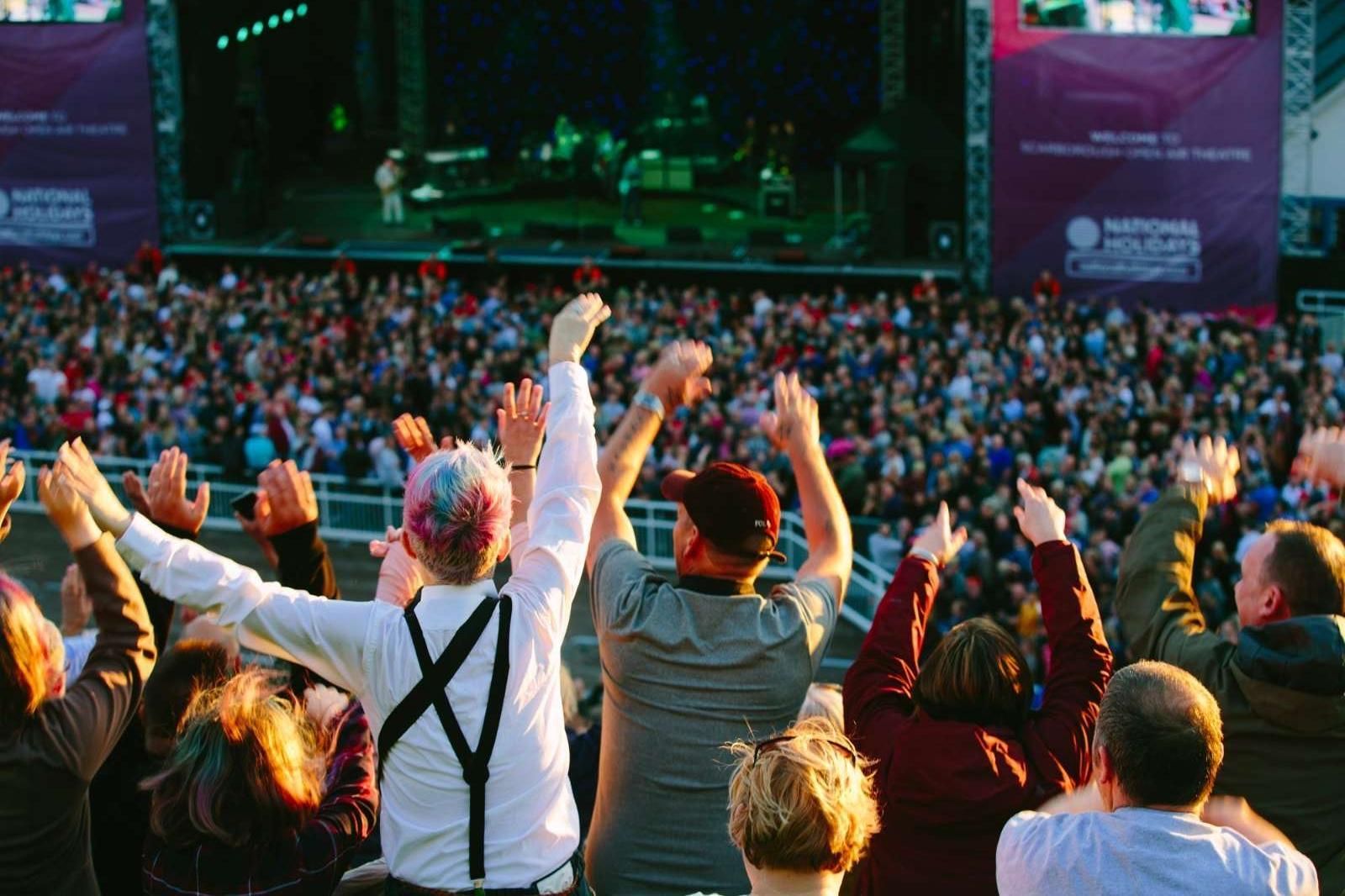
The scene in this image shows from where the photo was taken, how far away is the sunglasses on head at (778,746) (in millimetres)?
2750

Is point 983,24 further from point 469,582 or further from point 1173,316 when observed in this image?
point 469,582

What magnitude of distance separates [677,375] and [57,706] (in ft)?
4.84

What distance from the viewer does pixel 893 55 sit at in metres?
25.6

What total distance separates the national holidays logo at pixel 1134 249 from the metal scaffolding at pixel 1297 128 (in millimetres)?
989

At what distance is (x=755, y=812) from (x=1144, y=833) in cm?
58

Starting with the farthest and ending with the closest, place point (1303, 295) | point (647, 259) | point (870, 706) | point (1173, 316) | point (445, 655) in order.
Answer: point (647, 259) → point (1303, 295) → point (1173, 316) → point (870, 706) → point (445, 655)

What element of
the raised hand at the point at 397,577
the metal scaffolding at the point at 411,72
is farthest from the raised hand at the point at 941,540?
the metal scaffolding at the point at 411,72

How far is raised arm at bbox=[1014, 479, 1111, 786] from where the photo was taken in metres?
3.17

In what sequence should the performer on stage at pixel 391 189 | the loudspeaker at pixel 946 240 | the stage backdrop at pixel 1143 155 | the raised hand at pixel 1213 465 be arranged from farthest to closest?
the performer on stage at pixel 391 189, the loudspeaker at pixel 946 240, the stage backdrop at pixel 1143 155, the raised hand at pixel 1213 465

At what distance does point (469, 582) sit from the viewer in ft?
9.87

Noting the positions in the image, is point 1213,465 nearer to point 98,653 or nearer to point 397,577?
point 397,577

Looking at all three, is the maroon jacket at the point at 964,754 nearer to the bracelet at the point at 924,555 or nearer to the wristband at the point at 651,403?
the bracelet at the point at 924,555

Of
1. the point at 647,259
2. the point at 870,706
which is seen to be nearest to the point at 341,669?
the point at 870,706

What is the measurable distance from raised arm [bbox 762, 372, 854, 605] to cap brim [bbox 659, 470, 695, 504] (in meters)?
0.26
